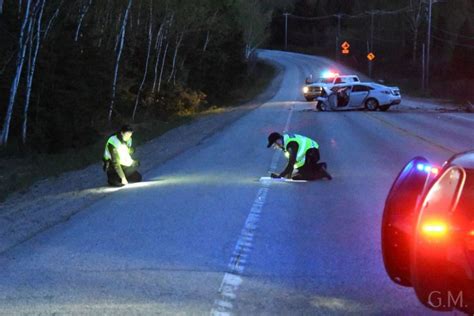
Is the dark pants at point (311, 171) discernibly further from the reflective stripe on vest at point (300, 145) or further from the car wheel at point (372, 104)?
the car wheel at point (372, 104)

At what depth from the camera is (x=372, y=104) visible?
106ft

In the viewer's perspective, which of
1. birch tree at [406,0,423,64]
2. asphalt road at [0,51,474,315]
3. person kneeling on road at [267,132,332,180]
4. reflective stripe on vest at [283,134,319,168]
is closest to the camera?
asphalt road at [0,51,474,315]

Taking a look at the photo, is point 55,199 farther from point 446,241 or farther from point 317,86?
point 317,86

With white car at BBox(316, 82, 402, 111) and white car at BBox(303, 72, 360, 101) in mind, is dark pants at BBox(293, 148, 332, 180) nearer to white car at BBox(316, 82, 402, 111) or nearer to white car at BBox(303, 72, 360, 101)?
white car at BBox(316, 82, 402, 111)

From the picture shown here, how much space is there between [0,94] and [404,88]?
50.7m

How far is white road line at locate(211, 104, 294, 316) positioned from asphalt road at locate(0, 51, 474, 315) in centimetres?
1

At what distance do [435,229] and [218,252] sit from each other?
11.1 ft

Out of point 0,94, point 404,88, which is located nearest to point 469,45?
point 404,88

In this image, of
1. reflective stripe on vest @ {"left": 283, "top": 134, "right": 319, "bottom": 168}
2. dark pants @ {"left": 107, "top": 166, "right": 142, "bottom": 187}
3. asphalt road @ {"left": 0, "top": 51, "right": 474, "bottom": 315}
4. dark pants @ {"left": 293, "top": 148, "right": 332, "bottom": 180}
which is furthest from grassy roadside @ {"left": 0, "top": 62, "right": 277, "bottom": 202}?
dark pants @ {"left": 293, "top": 148, "right": 332, "bottom": 180}

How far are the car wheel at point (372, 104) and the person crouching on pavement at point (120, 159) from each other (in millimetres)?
22596

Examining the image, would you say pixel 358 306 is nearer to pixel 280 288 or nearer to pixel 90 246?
pixel 280 288

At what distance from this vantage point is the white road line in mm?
4902

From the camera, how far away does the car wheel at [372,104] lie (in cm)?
3228

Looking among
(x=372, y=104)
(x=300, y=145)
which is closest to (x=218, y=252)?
(x=300, y=145)
